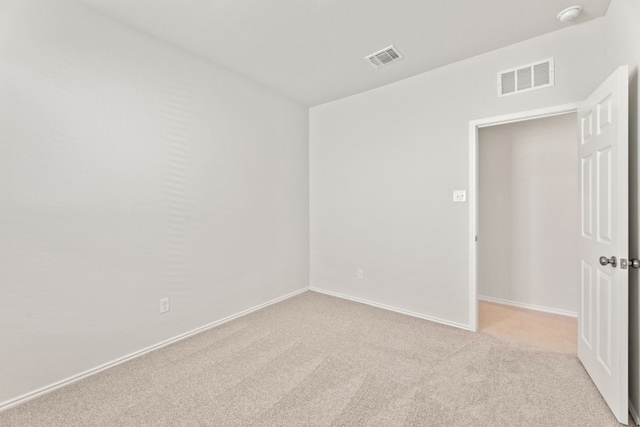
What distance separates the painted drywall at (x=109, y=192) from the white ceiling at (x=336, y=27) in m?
0.30

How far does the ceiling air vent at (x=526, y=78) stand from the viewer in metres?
2.46

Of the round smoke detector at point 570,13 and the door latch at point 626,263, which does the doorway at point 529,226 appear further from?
the door latch at point 626,263

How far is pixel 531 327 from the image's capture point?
9.52 feet

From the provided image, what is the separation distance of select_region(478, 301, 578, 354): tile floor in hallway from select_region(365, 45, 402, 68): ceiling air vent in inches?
112

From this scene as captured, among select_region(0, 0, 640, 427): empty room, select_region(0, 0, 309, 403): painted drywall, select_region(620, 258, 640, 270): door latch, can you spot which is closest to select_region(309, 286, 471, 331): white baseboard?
select_region(0, 0, 640, 427): empty room

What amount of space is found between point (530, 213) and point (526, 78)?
169cm

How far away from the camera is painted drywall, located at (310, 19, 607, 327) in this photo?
8.27 ft

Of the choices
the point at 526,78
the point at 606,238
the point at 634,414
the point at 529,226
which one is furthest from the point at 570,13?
the point at 634,414

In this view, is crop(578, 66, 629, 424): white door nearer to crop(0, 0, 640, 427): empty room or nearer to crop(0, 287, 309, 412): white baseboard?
crop(0, 0, 640, 427): empty room

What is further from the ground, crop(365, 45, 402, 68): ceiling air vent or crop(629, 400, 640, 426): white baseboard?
crop(365, 45, 402, 68): ceiling air vent

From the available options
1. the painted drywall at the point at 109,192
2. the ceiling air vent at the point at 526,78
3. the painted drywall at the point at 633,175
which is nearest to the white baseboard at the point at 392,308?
the painted drywall at the point at 109,192

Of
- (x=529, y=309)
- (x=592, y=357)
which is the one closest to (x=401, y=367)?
(x=592, y=357)

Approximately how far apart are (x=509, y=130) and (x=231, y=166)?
11.3 ft

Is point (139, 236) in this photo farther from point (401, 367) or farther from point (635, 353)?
point (635, 353)
